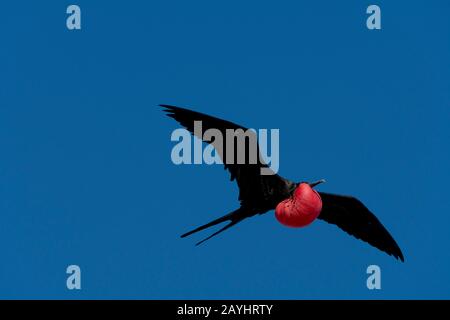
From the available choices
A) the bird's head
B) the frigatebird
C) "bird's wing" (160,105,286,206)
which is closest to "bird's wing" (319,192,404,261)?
the frigatebird

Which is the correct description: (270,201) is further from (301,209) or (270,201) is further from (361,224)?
(361,224)

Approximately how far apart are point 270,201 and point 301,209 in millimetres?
771

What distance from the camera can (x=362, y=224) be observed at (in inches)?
431

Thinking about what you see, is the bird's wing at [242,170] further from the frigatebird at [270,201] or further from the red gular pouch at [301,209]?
the red gular pouch at [301,209]

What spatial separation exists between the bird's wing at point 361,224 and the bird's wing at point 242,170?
1.08 m

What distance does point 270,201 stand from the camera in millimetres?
→ 9891

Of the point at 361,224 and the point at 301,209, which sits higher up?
the point at 301,209

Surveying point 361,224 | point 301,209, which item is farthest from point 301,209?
point 361,224

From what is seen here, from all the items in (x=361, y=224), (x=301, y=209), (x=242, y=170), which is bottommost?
(x=361, y=224)

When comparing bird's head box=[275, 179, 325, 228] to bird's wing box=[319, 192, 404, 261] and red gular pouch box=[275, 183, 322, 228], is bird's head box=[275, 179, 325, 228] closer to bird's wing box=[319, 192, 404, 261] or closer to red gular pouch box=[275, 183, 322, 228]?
red gular pouch box=[275, 183, 322, 228]
